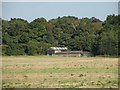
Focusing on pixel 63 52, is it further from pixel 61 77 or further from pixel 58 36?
pixel 61 77

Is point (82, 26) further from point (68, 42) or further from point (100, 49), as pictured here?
point (100, 49)

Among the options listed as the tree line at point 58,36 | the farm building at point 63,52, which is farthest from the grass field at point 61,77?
the farm building at point 63,52

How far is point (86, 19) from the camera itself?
116 metres

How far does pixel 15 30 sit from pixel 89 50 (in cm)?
2615

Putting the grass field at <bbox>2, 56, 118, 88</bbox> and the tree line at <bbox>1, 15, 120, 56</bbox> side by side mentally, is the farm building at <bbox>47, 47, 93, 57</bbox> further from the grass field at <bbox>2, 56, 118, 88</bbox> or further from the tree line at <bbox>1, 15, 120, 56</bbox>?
the grass field at <bbox>2, 56, 118, 88</bbox>

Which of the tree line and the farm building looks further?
the farm building


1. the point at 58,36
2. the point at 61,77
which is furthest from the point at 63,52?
the point at 61,77

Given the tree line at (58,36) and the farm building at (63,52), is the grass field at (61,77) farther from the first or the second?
the farm building at (63,52)

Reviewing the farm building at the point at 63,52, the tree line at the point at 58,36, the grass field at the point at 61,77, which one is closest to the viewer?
the grass field at the point at 61,77

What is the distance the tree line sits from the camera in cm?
7962

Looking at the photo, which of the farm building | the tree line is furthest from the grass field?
the farm building

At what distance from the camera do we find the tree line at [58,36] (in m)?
79.6

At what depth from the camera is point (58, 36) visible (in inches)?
3775

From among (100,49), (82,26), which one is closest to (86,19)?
(82,26)
